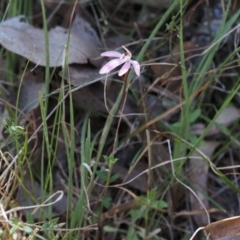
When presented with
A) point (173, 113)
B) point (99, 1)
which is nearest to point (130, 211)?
point (173, 113)

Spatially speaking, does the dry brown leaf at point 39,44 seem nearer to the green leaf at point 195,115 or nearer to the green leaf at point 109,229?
the green leaf at point 195,115

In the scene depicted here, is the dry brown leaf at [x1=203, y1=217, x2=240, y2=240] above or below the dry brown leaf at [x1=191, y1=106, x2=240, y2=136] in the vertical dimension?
below

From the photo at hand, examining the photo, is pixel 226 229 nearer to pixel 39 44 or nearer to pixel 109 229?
pixel 109 229

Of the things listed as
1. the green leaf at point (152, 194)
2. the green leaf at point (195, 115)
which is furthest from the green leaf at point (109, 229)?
the green leaf at point (195, 115)

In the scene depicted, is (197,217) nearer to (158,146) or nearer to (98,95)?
(158,146)

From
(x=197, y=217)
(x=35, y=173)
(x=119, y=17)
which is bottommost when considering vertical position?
(x=197, y=217)

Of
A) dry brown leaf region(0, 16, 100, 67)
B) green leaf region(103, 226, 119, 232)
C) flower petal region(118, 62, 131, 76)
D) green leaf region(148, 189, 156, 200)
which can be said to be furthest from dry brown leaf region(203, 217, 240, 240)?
dry brown leaf region(0, 16, 100, 67)

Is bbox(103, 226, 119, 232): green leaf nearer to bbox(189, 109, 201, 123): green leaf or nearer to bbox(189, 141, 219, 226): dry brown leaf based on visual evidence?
bbox(189, 141, 219, 226): dry brown leaf
